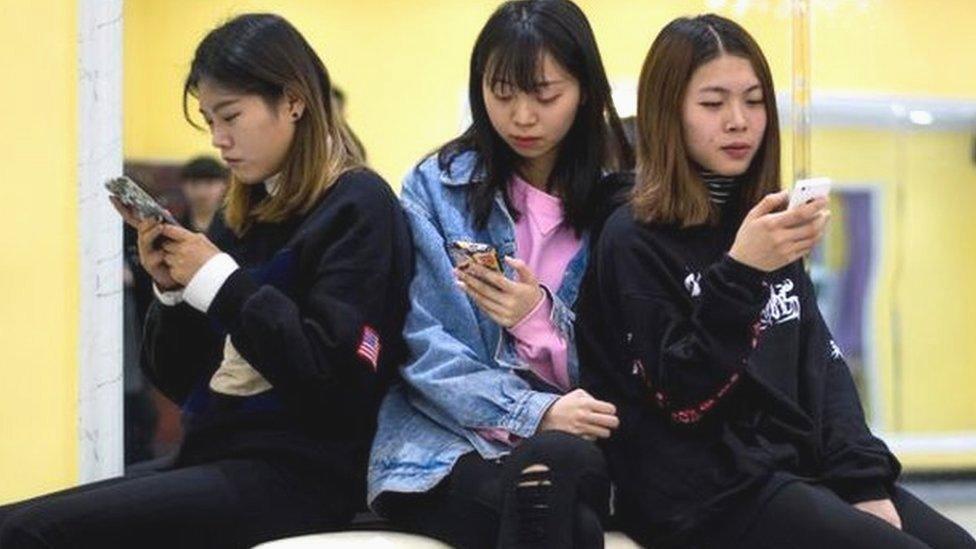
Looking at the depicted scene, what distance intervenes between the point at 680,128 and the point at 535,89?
0.71ft

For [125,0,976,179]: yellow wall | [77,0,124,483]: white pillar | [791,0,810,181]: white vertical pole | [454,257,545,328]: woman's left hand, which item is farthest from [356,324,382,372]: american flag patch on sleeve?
[791,0,810,181]: white vertical pole

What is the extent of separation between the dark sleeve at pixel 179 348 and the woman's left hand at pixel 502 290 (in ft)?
1.35

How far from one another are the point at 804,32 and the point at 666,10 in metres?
0.45

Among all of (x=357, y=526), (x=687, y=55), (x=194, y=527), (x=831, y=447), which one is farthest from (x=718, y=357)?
(x=194, y=527)

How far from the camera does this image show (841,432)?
1.81 metres

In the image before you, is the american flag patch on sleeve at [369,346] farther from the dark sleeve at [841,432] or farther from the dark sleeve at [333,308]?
the dark sleeve at [841,432]

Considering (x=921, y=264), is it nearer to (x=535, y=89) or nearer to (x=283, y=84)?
(x=535, y=89)

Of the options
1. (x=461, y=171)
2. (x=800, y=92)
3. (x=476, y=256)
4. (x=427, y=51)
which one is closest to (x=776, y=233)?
(x=476, y=256)

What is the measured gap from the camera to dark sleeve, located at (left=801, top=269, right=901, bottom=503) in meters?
1.76

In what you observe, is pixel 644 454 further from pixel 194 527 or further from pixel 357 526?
pixel 194 527

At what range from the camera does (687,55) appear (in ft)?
5.85

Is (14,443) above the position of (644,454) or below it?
below

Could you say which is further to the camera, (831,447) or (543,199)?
(543,199)

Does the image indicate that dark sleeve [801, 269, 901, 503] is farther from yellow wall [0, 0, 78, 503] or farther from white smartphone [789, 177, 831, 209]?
yellow wall [0, 0, 78, 503]
